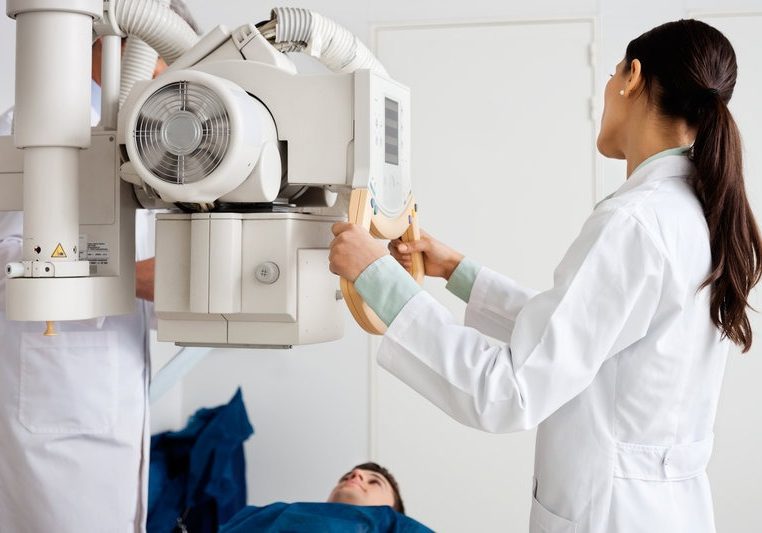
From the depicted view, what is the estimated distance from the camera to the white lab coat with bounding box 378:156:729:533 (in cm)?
106

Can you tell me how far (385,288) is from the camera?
1146 mm

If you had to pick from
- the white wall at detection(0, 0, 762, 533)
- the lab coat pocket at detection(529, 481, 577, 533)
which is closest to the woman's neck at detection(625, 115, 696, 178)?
the lab coat pocket at detection(529, 481, 577, 533)

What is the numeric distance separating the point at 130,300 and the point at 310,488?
1.91 meters

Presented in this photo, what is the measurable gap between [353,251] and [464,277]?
0.50 m

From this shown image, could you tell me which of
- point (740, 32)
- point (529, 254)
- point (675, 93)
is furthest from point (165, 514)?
point (740, 32)

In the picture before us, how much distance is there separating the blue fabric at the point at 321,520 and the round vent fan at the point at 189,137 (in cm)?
99

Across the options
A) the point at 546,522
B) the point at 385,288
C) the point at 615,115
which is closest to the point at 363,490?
the point at 546,522

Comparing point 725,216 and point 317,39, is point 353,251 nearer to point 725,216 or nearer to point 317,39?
point 317,39

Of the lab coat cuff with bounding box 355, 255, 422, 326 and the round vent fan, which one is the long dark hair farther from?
the round vent fan

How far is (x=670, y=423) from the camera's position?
1.16 m

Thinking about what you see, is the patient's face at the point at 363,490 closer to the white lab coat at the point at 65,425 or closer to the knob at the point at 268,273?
the white lab coat at the point at 65,425

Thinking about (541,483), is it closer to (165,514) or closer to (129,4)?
(129,4)

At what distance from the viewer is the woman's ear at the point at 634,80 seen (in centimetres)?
121

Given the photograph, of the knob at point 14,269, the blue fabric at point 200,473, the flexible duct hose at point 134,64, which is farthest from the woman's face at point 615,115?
the blue fabric at point 200,473
